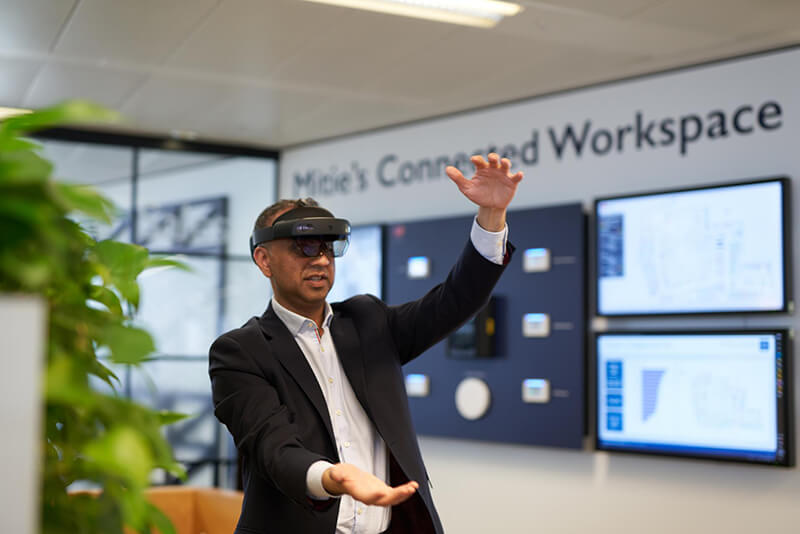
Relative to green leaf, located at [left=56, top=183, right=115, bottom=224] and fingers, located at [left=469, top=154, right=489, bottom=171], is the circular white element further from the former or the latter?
green leaf, located at [left=56, top=183, right=115, bottom=224]

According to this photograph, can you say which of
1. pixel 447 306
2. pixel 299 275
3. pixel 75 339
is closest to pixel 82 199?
pixel 75 339

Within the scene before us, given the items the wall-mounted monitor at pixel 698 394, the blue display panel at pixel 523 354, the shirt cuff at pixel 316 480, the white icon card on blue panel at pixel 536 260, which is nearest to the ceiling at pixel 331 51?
the blue display panel at pixel 523 354

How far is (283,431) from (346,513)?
0.33 meters

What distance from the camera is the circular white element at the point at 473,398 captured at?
17.9ft

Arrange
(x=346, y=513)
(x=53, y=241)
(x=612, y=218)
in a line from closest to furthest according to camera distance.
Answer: (x=53, y=241), (x=346, y=513), (x=612, y=218)

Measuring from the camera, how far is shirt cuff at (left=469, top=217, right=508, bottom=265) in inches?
100.0

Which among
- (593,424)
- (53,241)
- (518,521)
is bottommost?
(518,521)

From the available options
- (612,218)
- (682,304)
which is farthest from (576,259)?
(682,304)

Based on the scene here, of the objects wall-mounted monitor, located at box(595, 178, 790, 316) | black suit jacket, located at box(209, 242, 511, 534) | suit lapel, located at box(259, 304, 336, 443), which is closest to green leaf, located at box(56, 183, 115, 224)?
black suit jacket, located at box(209, 242, 511, 534)

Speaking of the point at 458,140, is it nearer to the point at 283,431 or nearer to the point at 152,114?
the point at 152,114

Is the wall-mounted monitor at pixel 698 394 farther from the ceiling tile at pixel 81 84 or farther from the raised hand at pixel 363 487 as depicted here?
the ceiling tile at pixel 81 84

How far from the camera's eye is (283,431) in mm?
2309

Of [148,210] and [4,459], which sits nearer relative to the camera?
[4,459]

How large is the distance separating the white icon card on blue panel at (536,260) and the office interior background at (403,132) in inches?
6.8
